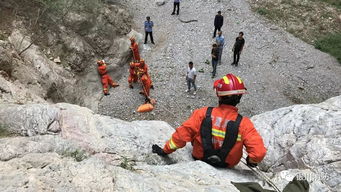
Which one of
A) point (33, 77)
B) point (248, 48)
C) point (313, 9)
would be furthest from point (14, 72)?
point (313, 9)

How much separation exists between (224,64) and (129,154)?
1299cm

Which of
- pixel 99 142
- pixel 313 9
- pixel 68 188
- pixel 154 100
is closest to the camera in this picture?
pixel 68 188

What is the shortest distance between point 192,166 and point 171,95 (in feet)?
35.3

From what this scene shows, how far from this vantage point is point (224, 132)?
553 centimetres

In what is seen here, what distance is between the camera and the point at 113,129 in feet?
22.8

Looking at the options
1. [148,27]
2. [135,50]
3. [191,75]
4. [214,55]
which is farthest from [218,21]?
[191,75]

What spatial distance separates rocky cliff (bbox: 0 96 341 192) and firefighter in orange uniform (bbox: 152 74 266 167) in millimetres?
317

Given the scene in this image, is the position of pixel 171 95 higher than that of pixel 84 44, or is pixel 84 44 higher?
pixel 84 44

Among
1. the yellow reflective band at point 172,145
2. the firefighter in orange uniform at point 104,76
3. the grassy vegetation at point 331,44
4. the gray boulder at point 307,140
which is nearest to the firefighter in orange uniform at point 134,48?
the firefighter in orange uniform at point 104,76

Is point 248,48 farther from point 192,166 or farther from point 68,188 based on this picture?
point 68,188

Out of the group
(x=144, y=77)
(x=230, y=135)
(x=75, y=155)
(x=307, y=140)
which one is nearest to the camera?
(x=75, y=155)

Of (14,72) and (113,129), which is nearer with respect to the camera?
(113,129)

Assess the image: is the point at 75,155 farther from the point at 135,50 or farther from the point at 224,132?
the point at 135,50

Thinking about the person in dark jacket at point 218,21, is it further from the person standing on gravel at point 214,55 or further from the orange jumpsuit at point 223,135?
the orange jumpsuit at point 223,135
